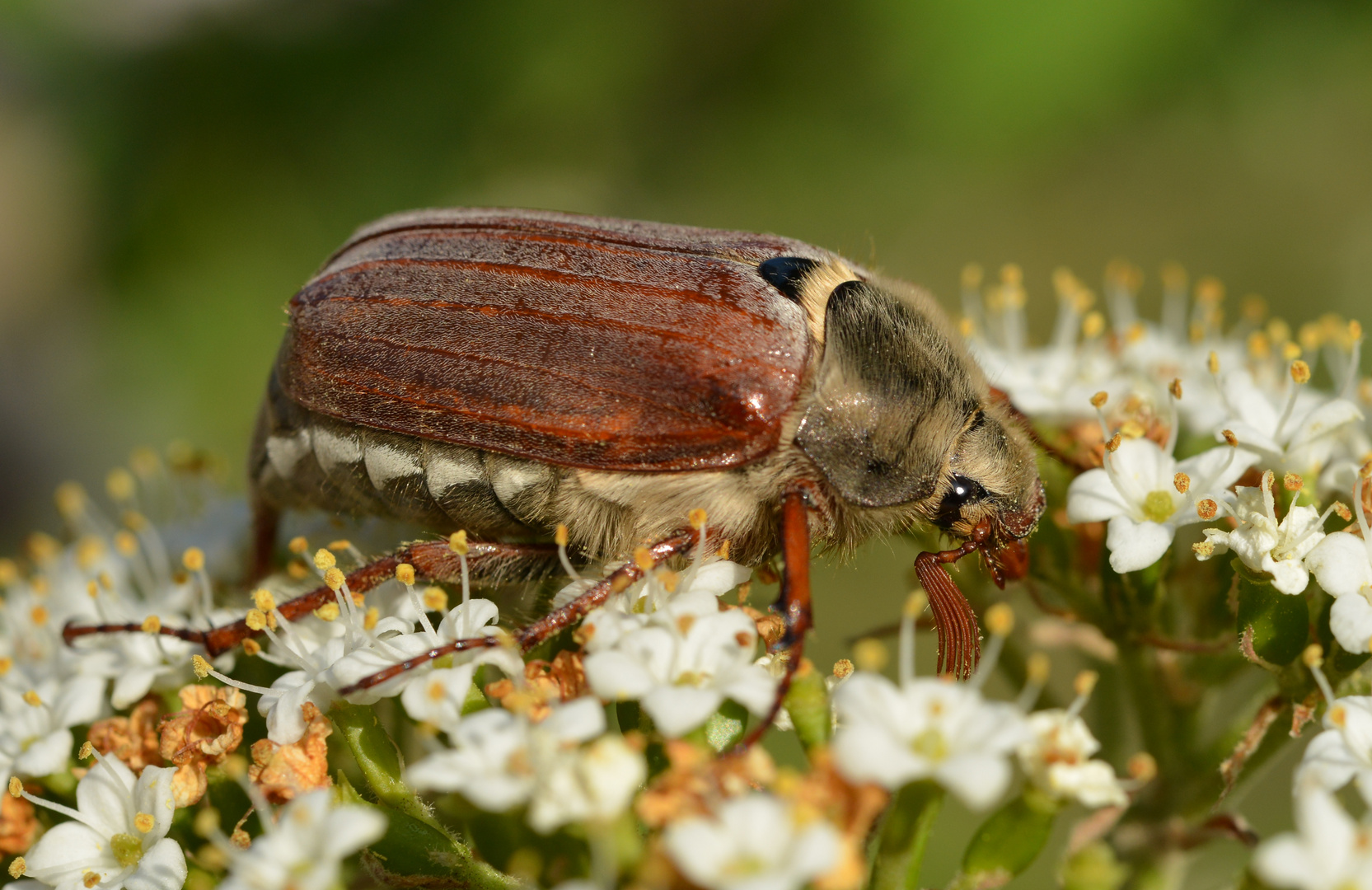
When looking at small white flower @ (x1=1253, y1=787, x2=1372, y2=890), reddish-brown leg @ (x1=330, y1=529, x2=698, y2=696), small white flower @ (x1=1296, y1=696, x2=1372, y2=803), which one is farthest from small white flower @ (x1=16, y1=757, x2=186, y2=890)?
small white flower @ (x1=1296, y1=696, x2=1372, y2=803)

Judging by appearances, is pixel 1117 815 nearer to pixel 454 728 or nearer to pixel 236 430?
pixel 454 728

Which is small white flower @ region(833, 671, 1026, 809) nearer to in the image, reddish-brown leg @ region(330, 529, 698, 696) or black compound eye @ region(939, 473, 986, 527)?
reddish-brown leg @ region(330, 529, 698, 696)

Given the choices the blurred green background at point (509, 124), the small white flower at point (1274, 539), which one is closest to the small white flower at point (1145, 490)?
the small white flower at point (1274, 539)

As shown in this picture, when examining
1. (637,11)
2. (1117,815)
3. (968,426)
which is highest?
(637,11)

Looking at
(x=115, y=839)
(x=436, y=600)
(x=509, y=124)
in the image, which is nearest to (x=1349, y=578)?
(x=436, y=600)

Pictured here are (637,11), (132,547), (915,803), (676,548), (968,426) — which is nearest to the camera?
(915,803)

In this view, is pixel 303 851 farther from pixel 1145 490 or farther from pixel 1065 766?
pixel 1145 490

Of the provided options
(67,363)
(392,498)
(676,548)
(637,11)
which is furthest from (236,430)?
(676,548)
